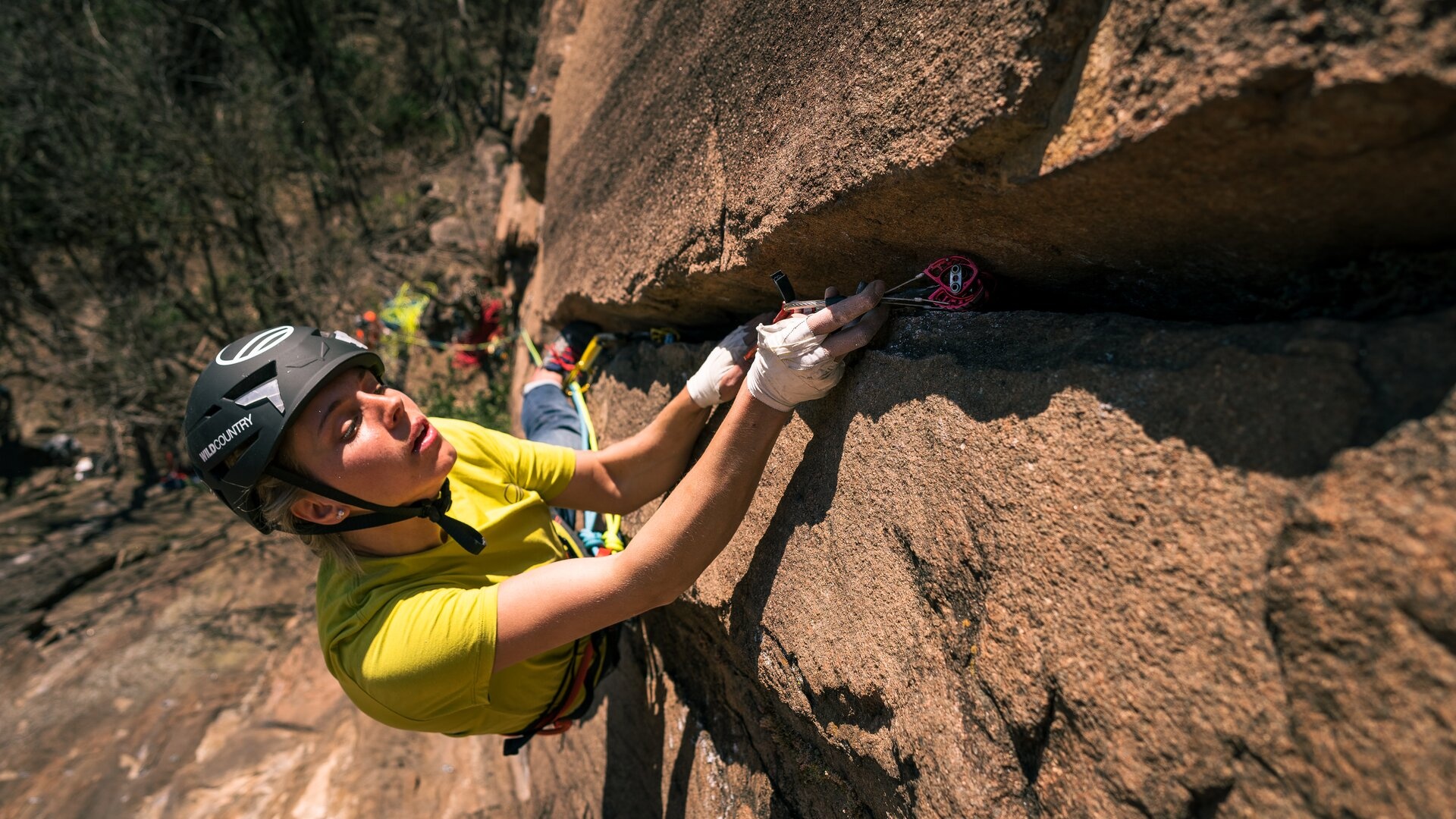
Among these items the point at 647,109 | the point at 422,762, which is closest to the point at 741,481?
the point at 647,109

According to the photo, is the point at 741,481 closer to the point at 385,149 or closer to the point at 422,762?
the point at 422,762

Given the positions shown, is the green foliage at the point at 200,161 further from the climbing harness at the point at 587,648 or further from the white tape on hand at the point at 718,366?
the white tape on hand at the point at 718,366

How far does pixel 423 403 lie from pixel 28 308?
13.3 ft

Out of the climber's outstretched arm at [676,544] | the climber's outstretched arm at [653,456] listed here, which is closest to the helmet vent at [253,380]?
the climber's outstretched arm at [676,544]

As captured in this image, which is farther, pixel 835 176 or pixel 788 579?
pixel 788 579

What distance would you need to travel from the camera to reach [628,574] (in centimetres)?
148

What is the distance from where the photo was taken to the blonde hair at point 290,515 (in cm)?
162

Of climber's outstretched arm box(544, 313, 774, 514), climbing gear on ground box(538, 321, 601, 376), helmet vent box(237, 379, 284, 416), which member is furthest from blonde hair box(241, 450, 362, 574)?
climbing gear on ground box(538, 321, 601, 376)

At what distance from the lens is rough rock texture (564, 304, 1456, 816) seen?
29.7 inches

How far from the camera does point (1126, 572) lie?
3.16 ft

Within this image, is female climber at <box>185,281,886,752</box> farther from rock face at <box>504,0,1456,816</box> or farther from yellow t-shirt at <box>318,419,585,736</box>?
rock face at <box>504,0,1456,816</box>

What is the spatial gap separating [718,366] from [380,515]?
746 millimetres

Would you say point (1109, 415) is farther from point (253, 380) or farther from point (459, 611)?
point (253, 380)

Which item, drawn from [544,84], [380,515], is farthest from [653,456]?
[544,84]
